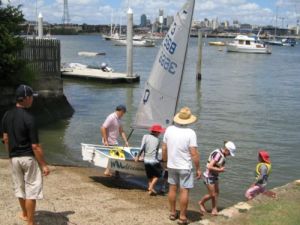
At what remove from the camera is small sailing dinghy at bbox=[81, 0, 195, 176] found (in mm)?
11508

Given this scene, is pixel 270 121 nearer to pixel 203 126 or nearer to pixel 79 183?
pixel 203 126

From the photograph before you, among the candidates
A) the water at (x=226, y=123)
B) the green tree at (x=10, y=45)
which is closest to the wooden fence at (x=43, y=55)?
the green tree at (x=10, y=45)

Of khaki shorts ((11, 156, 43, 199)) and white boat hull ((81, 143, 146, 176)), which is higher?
khaki shorts ((11, 156, 43, 199))

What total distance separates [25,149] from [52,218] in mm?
1751

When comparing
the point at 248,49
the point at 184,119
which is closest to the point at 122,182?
the point at 184,119

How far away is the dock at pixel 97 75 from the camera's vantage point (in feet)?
135

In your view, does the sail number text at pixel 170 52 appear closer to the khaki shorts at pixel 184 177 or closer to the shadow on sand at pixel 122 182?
the shadow on sand at pixel 122 182

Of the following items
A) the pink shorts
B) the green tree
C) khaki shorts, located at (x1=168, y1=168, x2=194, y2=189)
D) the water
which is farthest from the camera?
the green tree

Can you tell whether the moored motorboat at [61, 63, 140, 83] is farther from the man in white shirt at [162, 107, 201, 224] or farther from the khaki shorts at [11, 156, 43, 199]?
the khaki shorts at [11, 156, 43, 199]

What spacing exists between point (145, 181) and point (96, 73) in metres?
32.2

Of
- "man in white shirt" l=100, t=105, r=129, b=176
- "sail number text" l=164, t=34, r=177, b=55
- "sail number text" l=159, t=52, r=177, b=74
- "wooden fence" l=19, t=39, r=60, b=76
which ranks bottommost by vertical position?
"man in white shirt" l=100, t=105, r=129, b=176

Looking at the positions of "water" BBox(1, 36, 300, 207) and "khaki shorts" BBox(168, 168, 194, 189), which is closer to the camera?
"khaki shorts" BBox(168, 168, 194, 189)

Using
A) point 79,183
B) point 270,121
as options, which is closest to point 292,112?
point 270,121

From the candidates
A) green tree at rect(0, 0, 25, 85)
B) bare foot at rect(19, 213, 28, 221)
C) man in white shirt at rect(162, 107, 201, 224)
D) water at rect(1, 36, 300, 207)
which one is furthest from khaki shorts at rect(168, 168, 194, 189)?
green tree at rect(0, 0, 25, 85)
